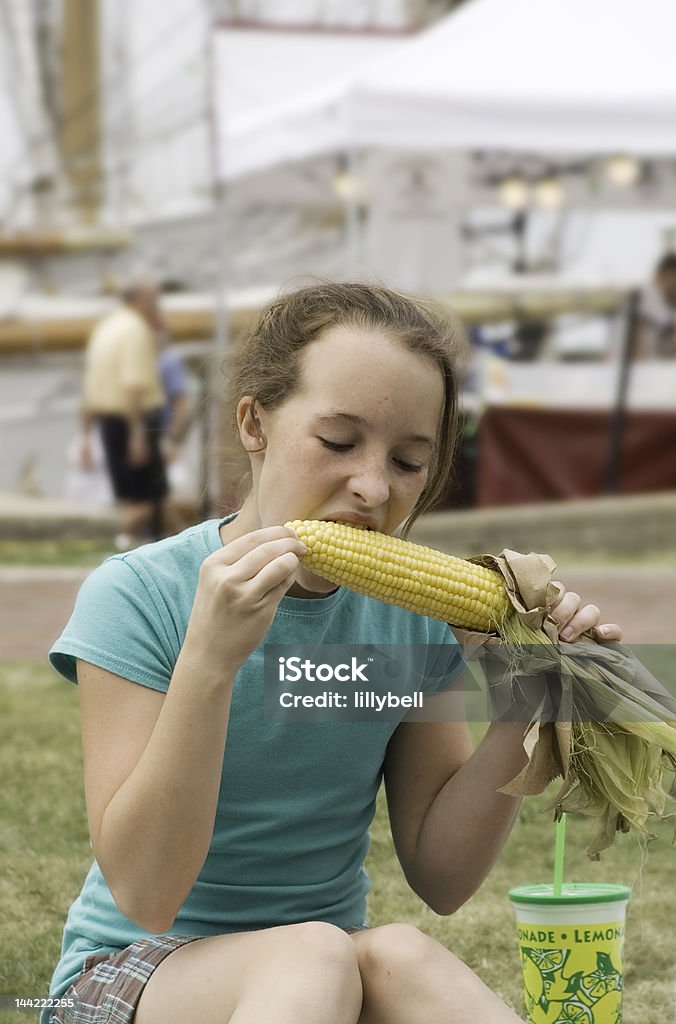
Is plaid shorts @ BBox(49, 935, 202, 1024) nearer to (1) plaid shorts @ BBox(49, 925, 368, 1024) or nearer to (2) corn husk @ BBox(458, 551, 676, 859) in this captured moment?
(1) plaid shorts @ BBox(49, 925, 368, 1024)

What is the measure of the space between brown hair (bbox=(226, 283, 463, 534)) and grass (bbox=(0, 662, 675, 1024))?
0.60m

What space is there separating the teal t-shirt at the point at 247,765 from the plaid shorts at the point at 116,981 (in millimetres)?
37

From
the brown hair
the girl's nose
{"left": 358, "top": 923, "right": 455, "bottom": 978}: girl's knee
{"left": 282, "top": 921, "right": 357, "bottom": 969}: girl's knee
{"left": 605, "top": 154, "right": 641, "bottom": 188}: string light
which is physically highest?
the brown hair

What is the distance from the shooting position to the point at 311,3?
2302 centimetres

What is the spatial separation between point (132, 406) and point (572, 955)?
27.9ft

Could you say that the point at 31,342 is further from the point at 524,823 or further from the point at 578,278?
the point at 524,823

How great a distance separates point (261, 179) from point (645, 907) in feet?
35.2

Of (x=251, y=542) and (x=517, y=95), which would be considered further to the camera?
(x=517, y=95)

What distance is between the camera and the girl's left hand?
2.09 m

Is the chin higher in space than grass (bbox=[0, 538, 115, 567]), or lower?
higher

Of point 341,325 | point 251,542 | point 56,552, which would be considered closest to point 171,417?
point 56,552

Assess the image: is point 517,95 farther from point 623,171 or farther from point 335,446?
point 335,446

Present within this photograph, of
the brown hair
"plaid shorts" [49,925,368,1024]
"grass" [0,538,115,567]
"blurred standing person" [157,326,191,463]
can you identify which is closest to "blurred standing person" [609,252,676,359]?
"blurred standing person" [157,326,191,463]

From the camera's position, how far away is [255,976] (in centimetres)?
192
